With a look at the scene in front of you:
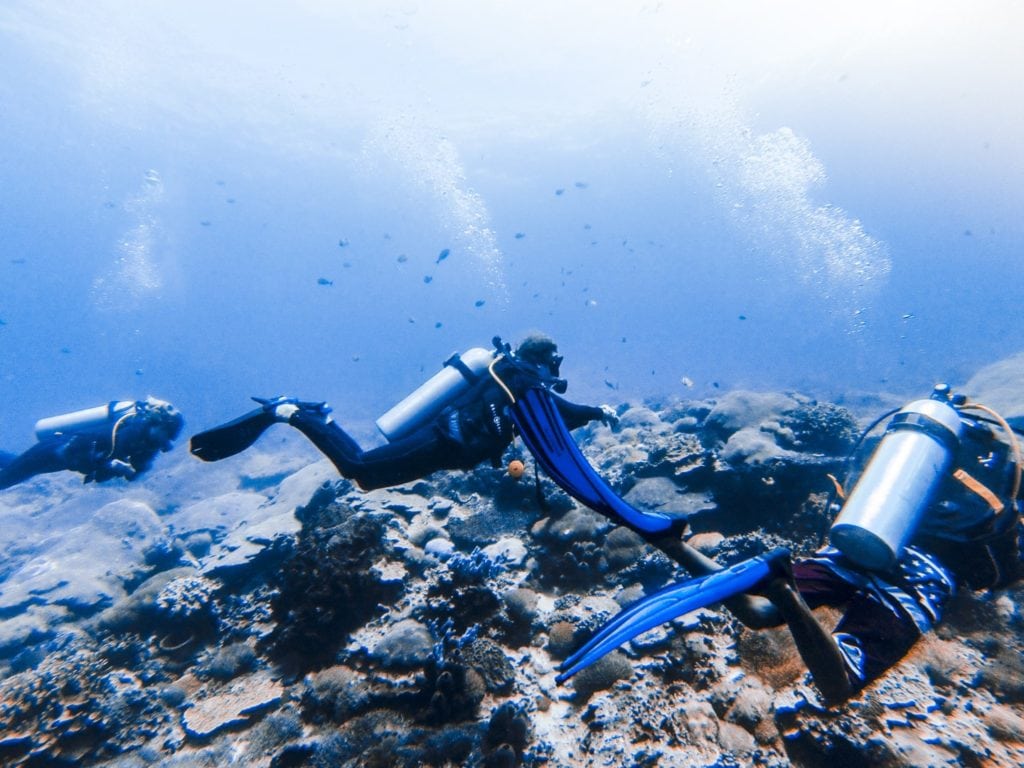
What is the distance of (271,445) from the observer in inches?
1230

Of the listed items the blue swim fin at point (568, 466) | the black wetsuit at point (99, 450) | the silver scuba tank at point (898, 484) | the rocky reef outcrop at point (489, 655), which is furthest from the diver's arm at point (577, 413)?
the black wetsuit at point (99, 450)

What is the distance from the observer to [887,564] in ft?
11.1

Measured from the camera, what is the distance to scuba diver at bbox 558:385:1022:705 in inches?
106

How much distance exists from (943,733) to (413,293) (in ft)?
598

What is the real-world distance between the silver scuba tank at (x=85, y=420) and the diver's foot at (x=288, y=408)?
3507 millimetres

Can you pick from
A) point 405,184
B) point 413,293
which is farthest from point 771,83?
point 413,293

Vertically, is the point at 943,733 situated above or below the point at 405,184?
below

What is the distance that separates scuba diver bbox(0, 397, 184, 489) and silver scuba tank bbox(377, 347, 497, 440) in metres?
4.07

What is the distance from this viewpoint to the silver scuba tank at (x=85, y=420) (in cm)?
755

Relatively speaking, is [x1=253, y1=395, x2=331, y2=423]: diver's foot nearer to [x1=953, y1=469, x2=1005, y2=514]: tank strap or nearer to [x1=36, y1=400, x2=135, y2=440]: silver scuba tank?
[x1=36, y1=400, x2=135, y2=440]: silver scuba tank

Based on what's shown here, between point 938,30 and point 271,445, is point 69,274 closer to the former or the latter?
point 271,445

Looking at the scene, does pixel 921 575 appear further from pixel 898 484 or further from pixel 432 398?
pixel 432 398

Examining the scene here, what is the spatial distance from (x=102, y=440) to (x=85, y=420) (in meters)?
0.74

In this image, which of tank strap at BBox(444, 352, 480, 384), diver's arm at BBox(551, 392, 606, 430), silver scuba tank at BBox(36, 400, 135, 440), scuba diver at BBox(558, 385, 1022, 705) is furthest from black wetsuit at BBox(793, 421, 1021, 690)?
silver scuba tank at BBox(36, 400, 135, 440)
